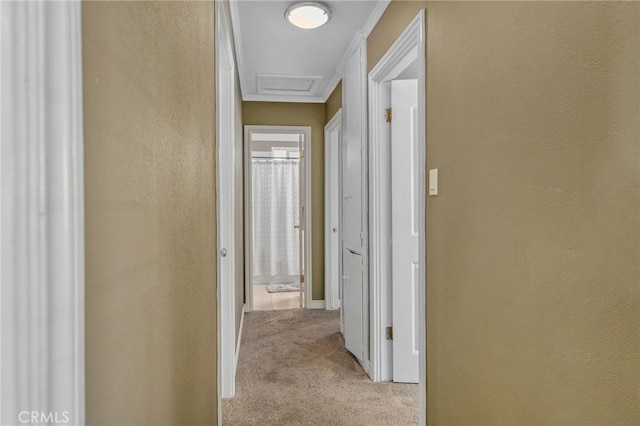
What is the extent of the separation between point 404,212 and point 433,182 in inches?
31.0

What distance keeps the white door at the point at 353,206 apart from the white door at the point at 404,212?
0.94 feet

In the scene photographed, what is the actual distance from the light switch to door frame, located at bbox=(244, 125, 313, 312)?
2.69 metres

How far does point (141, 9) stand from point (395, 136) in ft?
6.35

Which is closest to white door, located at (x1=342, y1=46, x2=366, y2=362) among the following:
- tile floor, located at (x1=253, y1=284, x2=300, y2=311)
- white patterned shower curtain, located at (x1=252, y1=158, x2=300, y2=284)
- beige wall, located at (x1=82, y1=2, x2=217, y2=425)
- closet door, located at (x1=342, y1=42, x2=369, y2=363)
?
closet door, located at (x1=342, y1=42, x2=369, y2=363)

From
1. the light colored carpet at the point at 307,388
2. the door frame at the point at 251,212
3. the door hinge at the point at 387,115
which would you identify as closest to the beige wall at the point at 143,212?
the light colored carpet at the point at 307,388

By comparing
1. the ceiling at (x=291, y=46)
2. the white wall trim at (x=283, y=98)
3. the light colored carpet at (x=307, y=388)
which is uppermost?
the ceiling at (x=291, y=46)

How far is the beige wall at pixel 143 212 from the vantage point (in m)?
0.50

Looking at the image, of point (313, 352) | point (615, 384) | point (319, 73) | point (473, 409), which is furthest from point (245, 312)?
point (615, 384)

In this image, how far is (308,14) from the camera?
2.38 metres

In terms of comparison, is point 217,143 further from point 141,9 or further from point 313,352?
point 313,352

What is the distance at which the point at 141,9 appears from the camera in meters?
0.70

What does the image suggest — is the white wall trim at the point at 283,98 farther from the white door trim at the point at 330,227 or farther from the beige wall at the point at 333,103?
the white door trim at the point at 330,227

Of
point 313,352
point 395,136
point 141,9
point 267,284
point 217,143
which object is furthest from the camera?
point 267,284

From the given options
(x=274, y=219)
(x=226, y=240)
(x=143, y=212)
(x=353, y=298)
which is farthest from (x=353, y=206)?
(x=274, y=219)
